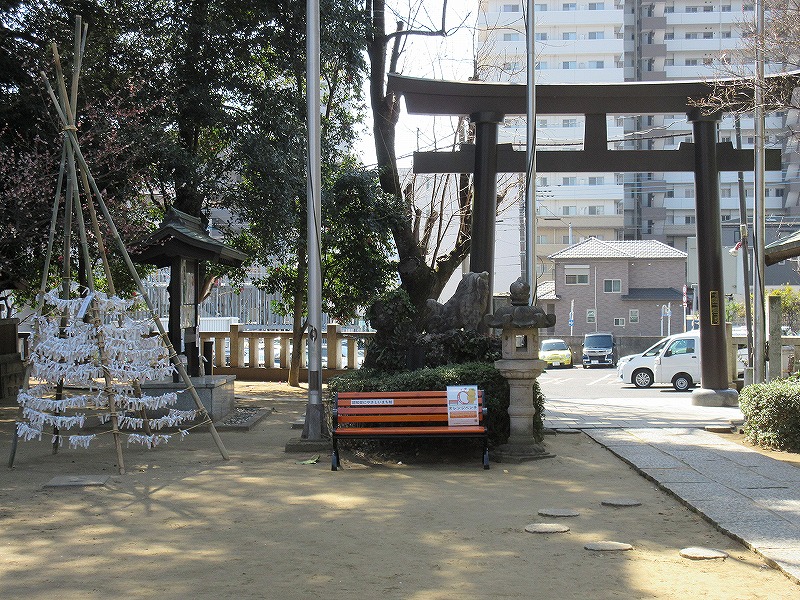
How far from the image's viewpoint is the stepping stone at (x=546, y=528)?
6420mm

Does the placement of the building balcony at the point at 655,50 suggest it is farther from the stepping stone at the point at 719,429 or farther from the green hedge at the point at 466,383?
the green hedge at the point at 466,383

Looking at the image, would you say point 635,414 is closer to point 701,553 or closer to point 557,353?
point 701,553

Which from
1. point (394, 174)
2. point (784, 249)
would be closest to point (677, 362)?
point (394, 174)

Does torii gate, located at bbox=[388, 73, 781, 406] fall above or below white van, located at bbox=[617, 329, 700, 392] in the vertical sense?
above

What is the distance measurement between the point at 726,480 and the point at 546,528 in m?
2.64

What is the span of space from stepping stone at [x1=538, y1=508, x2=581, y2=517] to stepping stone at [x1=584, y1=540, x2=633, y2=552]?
0.96 meters

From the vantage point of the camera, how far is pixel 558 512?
7.02 metres

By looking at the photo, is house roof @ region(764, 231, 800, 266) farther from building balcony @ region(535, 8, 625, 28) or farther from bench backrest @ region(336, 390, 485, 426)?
building balcony @ region(535, 8, 625, 28)

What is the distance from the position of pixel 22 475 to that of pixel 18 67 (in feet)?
26.6

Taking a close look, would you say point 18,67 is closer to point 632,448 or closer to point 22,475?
point 22,475

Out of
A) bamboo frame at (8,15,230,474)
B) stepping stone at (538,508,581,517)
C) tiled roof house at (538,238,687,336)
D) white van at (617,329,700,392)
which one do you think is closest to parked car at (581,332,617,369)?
tiled roof house at (538,238,687,336)

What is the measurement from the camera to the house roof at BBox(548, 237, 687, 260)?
168 feet

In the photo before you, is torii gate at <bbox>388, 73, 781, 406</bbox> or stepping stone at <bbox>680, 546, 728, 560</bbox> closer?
stepping stone at <bbox>680, 546, 728, 560</bbox>

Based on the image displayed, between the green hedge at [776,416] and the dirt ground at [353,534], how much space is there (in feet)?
6.69
